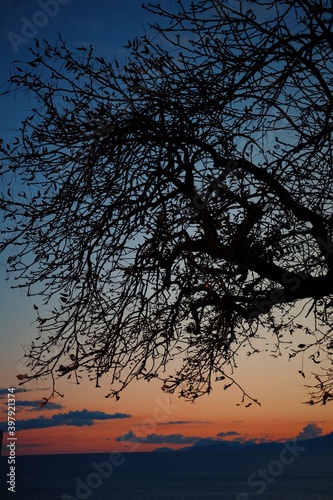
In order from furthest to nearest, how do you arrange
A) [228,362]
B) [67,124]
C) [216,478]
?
[216,478]
[228,362]
[67,124]

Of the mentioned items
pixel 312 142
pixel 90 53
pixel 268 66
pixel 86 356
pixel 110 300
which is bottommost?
pixel 86 356

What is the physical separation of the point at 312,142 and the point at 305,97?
863mm

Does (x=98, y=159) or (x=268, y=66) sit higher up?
(x=268, y=66)

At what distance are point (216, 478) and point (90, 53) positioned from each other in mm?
164188

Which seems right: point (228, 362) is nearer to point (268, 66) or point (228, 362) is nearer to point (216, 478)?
point (268, 66)

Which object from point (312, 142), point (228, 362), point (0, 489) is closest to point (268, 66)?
point (312, 142)

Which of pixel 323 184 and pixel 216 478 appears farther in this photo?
pixel 216 478

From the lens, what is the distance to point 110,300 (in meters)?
6.06

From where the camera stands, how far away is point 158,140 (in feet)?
20.4

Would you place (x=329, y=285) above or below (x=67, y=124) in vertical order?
below

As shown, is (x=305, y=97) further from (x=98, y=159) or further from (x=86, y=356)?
(x=86, y=356)

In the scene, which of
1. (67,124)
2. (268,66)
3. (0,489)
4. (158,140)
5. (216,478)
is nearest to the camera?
(268,66)

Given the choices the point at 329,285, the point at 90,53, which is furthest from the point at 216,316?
the point at 90,53

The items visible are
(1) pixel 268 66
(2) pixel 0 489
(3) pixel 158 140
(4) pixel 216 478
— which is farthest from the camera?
(4) pixel 216 478
